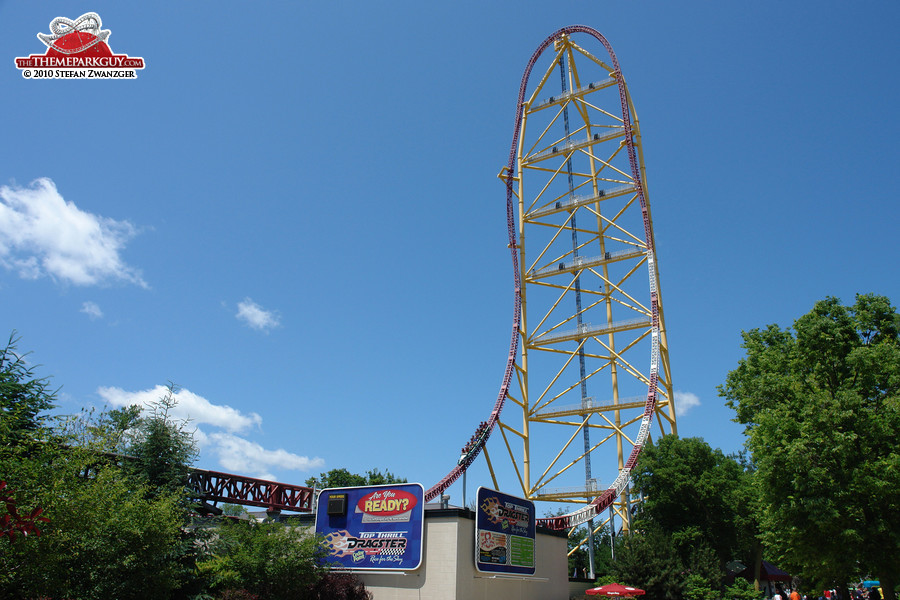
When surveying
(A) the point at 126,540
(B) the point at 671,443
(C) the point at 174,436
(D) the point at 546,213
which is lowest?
(A) the point at 126,540

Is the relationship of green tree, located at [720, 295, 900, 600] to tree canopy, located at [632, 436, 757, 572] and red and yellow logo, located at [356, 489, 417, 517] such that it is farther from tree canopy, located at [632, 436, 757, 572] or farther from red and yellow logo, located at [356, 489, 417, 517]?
red and yellow logo, located at [356, 489, 417, 517]

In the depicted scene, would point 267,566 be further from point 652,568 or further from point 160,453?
point 652,568

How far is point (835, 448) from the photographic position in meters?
17.0

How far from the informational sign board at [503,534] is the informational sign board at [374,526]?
Result: 6.01 feet

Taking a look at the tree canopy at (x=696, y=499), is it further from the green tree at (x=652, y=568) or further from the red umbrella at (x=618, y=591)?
the red umbrella at (x=618, y=591)

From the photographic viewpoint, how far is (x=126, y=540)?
15.1m

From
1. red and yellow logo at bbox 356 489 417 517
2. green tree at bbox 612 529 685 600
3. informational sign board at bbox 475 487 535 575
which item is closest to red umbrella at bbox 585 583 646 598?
green tree at bbox 612 529 685 600

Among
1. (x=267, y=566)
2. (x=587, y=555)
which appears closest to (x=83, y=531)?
(x=267, y=566)

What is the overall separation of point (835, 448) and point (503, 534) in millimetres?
9675

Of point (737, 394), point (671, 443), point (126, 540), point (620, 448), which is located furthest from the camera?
point (620, 448)

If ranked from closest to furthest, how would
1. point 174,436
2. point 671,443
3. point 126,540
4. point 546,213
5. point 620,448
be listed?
point 126,540 → point 174,436 → point 671,443 → point 620,448 → point 546,213

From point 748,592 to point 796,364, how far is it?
8374mm

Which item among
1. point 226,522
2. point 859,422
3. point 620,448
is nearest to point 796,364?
point 859,422

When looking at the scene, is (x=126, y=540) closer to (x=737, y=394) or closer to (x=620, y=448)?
(x=737, y=394)
